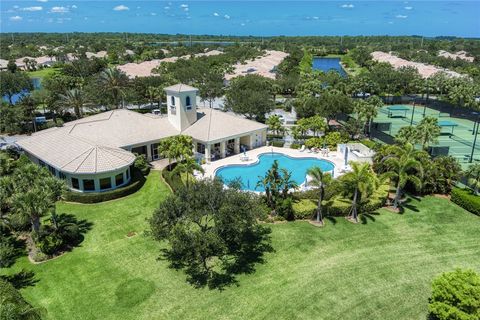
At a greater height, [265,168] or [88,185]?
[88,185]

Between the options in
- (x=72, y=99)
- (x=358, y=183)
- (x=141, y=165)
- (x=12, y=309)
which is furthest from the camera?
(x=72, y=99)

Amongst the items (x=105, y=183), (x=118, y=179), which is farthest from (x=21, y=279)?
(x=118, y=179)

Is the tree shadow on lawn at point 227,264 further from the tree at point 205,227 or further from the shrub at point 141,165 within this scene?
the shrub at point 141,165

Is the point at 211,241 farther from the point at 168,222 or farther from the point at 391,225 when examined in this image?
the point at 391,225

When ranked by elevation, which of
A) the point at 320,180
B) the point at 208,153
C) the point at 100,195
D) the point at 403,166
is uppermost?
the point at 403,166

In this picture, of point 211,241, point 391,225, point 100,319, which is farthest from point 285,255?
point 100,319

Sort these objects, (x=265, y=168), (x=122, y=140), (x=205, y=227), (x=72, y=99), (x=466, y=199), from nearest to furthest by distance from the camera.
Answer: (x=205, y=227) → (x=466, y=199) → (x=122, y=140) → (x=265, y=168) → (x=72, y=99)

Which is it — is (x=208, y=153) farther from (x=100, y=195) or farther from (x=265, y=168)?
(x=100, y=195)
